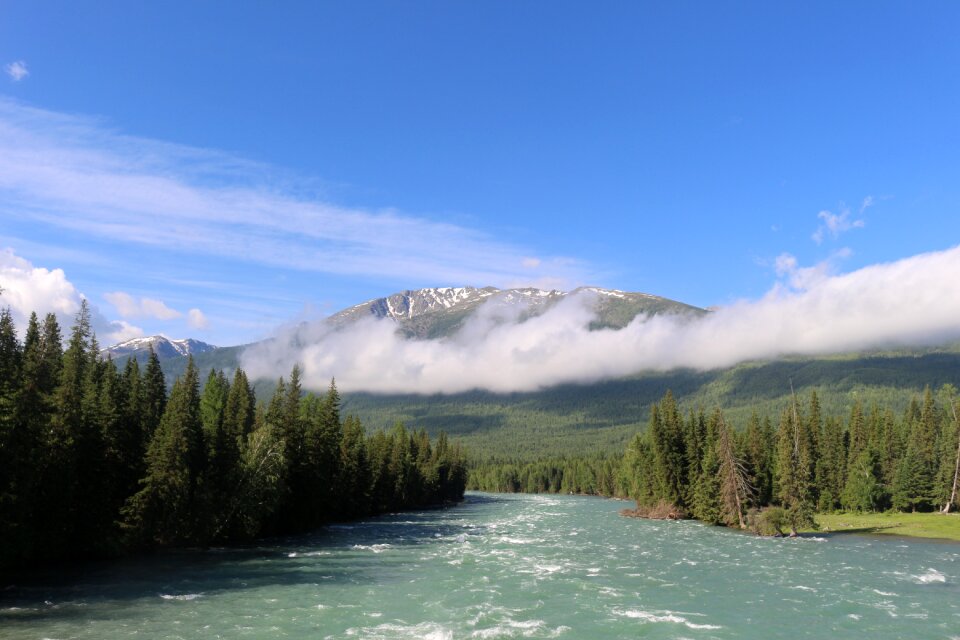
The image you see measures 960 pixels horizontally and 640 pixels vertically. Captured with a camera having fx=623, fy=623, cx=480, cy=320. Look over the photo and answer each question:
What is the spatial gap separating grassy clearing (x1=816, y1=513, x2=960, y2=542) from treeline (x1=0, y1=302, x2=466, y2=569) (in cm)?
7466

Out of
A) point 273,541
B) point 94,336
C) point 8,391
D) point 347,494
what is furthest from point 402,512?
point 8,391

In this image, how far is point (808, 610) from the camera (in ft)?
130

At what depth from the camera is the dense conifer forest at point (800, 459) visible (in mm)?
94369

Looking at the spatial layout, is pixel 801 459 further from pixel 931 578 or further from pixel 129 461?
pixel 129 461

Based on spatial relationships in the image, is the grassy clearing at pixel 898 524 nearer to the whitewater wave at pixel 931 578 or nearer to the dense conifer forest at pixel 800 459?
the dense conifer forest at pixel 800 459

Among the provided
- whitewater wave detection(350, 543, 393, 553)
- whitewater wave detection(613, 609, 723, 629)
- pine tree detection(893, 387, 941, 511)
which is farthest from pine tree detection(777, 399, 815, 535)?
whitewater wave detection(350, 543, 393, 553)

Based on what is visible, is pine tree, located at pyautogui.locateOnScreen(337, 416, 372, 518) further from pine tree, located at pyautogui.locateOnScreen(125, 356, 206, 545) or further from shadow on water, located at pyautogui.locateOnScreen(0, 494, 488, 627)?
pine tree, located at pyautogui.locateOnScreen(125, 356, 206, 545)

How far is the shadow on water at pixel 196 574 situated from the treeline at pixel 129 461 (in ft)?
9.97

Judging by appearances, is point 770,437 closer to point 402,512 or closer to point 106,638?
point 402,512

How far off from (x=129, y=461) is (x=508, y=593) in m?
41.3

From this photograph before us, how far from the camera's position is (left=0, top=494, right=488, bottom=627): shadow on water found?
128 feet

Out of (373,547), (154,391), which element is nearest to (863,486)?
(373,547)

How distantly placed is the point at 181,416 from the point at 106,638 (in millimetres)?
34712

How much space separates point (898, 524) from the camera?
307ft
